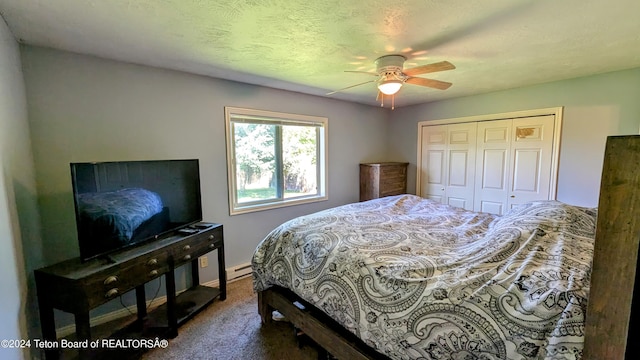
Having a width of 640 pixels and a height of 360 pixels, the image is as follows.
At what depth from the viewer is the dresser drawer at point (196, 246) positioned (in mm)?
2085

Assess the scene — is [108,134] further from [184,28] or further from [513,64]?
[513,64]

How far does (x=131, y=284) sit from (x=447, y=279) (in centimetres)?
198

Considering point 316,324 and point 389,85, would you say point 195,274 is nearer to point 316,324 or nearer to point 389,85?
point 316,324

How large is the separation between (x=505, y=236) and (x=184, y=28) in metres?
2.38

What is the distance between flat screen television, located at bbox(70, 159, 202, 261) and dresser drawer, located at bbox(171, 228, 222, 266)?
21 centimetres

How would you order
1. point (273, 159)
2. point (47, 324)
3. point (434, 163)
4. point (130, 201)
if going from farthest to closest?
1. point (434, 163)
2. point (273, 159)
3. point (130, 201)
4. point (47, 324)

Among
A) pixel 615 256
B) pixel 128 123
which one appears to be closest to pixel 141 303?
pixel 128 123

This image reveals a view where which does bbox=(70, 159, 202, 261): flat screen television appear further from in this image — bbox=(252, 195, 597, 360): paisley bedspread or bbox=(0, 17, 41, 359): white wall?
bbox=(252, 195, 597, 360): paisley bedspread

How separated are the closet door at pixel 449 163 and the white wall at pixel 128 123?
208cm

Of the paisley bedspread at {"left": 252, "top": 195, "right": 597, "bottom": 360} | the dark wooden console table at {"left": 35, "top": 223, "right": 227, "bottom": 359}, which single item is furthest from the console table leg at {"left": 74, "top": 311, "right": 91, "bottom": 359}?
the paisley bedspread at {"left": 252, "top": 195, "right": 597, "bottom": 360}

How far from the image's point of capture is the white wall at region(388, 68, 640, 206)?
258cm

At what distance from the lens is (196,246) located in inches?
88.4

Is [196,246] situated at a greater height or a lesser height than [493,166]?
lesser

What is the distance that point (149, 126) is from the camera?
2.36 m
